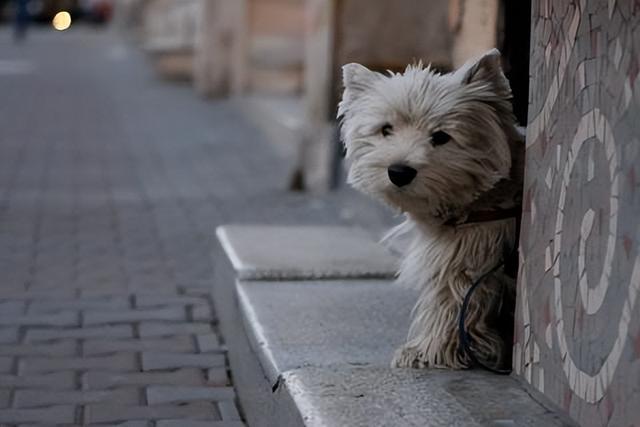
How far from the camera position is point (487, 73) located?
10.9 ft

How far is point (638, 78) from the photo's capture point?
2.58 metres

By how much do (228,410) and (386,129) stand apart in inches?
49.4

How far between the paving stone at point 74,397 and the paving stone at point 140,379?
7 centimetres

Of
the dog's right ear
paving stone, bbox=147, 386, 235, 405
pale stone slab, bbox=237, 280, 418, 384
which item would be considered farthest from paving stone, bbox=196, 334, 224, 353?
the dog's right ear

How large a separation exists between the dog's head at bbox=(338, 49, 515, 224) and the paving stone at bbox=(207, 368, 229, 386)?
1.32 m

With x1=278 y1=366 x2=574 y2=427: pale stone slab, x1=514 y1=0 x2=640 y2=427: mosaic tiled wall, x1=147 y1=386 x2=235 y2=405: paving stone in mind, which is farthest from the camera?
x1=147 y1=386 x2=235 y2=405: paving stone

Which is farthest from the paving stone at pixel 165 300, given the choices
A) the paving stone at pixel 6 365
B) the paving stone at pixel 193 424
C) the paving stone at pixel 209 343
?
the paving stone at pixel 193 424

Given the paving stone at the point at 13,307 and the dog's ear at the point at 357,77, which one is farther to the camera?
the paving stone at the point at 13,307

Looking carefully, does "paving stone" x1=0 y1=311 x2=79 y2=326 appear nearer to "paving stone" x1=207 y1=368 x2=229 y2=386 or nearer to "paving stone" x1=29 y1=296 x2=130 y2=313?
"paving stone" x1=29 y1=296 x2=130 y2=313

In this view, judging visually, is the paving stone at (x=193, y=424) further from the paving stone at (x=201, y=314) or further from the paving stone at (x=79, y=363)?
the paving stone at (x=201, y=314)

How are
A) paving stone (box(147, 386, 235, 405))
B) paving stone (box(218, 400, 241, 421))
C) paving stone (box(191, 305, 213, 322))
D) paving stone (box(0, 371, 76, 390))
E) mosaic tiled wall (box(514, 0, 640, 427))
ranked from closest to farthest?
mosaic tiled wall (box(514, 0, 640, 427))
paving stone (box(218, 400, 241, 421))
paving stone (box(147, 386, 235, 405))
paving stone (box(0, 371, 76, 390))
paving stone (box(191, 305, 213, 322))

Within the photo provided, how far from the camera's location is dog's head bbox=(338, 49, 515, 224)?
326 centimetres

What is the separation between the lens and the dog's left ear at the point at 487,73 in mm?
3295

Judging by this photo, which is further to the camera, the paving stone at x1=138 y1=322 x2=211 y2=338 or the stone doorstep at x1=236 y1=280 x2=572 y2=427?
the paving stone at x1=138 y1=322 x2=211 y2=338
